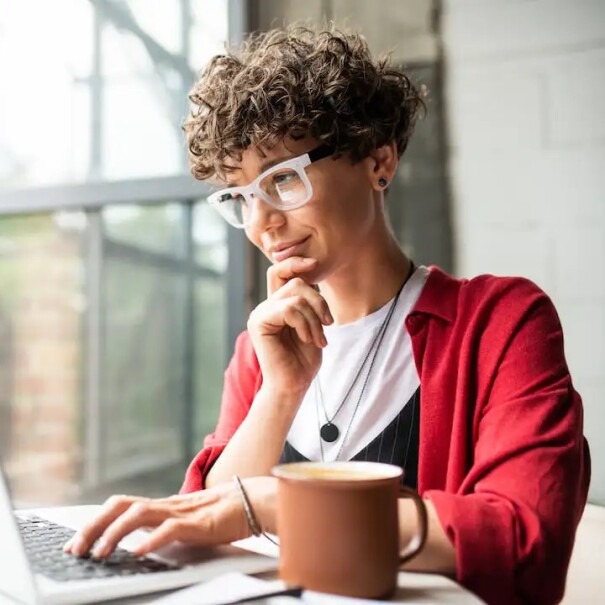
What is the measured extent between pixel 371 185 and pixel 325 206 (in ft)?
0.47

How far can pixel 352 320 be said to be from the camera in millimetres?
1289

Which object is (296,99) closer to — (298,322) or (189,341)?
(298,322)

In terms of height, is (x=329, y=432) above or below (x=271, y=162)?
below

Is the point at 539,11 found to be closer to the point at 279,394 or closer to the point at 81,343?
the point at 279,394

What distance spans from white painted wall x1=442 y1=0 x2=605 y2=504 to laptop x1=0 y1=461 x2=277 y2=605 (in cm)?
119

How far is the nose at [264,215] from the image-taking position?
1.14m

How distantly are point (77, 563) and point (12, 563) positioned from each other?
2.5 inches

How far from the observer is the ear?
125 cm

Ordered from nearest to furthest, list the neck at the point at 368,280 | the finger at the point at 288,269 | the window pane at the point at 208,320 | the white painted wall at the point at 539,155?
the finger at the point at 288,269, the neck at the point at 368,280, the white painted wall at the point at 539,155, the window pane at the point at 208,320

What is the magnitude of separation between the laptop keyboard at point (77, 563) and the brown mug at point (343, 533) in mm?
151

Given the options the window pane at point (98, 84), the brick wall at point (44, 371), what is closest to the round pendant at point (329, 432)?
the window pane at point (98, 84)

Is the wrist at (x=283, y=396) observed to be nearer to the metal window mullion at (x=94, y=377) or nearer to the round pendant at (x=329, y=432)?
the round pendant at (x=329, y=432)

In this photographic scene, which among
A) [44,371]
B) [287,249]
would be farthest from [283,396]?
[44,371]

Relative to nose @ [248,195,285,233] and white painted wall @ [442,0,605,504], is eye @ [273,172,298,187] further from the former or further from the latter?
white painted wall @ [442,0,605,504]
